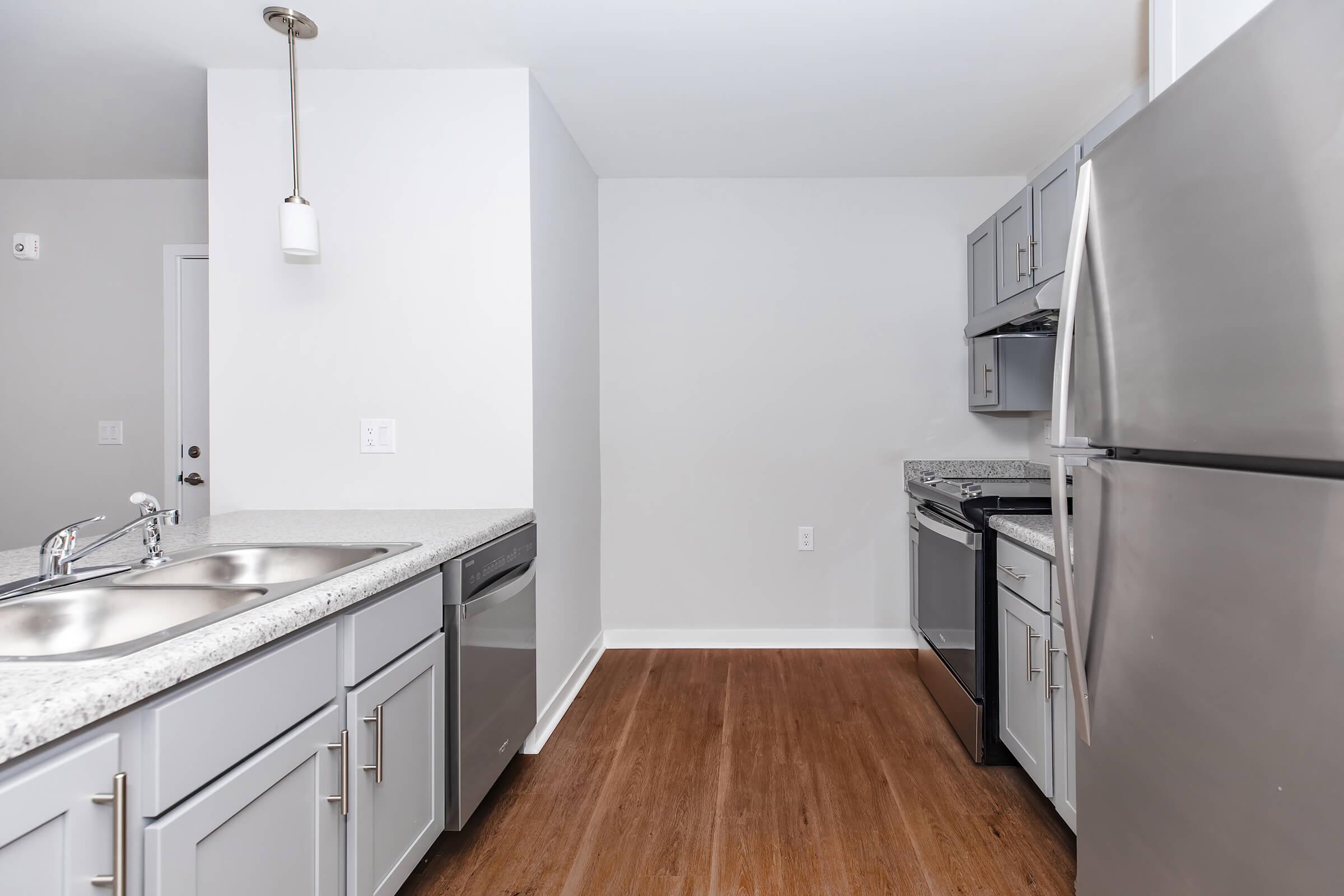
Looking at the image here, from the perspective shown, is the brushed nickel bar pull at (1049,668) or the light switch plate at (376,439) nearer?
the brushed nickel bar pull at (1049,668)

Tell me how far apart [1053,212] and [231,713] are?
2.85m

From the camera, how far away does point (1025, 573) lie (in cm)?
202

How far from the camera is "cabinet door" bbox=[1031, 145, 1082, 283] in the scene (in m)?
2.38

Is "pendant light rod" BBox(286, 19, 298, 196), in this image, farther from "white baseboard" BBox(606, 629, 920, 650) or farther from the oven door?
"white baseboard" BBox(606, 629, 920, 650)

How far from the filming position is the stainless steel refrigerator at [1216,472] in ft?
2.46

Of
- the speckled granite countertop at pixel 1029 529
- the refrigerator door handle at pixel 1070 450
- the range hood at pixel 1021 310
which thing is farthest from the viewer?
the range hood at pixel 1021 310

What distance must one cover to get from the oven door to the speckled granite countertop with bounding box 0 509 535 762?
155 cm

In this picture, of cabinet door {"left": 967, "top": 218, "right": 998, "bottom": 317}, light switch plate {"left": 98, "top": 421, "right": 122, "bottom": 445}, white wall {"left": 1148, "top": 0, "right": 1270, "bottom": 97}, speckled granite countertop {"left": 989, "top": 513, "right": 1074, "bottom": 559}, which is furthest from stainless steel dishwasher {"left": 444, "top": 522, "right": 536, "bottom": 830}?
light switch plate {"left": 98, "top": 421, "right": 122, "bottom": 445}

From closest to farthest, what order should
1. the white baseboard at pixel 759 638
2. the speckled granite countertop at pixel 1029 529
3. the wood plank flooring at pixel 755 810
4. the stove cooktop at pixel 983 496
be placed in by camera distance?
1. the wood plank flooring at pixel 755 810
2. the speckled granite countertop at pixel 1029 529
3. the stove cooktop at pixel 983 496
4. the white baseboard at pixel 759 638

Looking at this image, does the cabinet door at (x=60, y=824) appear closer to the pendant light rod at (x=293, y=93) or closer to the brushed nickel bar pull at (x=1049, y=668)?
the pendant light rod at (x=293, y=93)

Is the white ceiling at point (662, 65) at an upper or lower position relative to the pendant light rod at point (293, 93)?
upper

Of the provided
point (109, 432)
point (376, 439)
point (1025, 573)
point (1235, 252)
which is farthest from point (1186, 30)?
point (109, 432)

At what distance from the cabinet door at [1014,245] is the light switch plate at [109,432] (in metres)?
4.21

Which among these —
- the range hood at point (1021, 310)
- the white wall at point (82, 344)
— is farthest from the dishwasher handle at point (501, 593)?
the white wall at point (82, 344)
